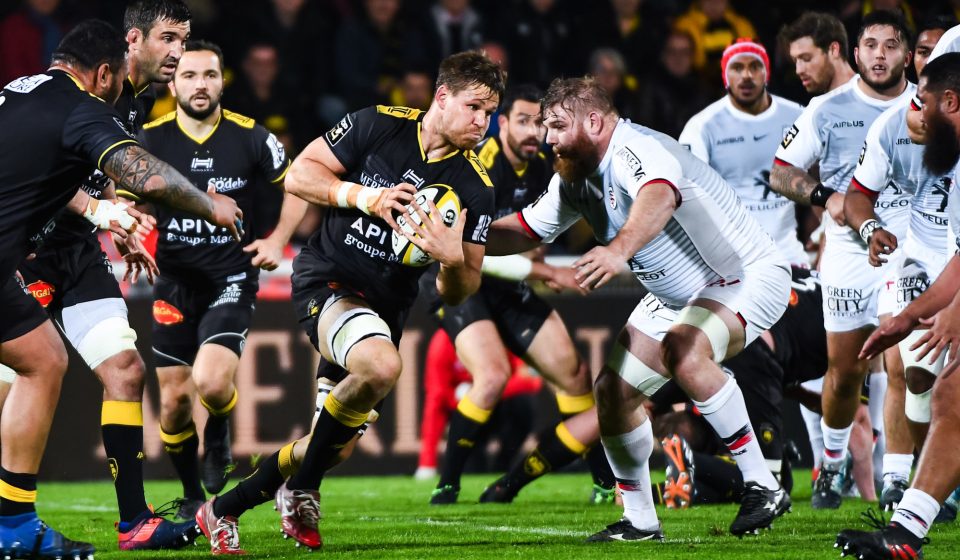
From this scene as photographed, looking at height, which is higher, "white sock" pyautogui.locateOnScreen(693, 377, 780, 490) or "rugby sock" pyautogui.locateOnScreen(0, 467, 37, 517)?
"white sock" pyautogui.locateOnScreen(693, 377, 780, 490)

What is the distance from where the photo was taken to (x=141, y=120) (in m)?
7.57

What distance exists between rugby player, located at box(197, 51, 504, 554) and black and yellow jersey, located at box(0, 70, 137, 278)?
1.24 metres

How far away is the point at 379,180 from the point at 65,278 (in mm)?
1897

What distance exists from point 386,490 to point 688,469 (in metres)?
2.96

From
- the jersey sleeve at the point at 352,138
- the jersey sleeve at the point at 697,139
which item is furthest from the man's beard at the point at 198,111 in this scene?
the jersey sleeve at the point at 697,139

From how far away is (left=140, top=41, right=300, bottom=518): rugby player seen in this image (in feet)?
27.2

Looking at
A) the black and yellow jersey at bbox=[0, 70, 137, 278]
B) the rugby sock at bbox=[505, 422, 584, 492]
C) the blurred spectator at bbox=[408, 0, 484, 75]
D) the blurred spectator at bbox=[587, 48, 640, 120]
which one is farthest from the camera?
the blurred spectator at bbox=[408, 0, 484, 75]

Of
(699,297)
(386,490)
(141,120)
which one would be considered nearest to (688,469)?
(699,297)

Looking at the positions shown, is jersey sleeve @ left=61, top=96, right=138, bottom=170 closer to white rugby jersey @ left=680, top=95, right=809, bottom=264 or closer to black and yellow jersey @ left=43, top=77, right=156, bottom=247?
black and yellow jersey @ left=43, top=77, right=156, bottom=247

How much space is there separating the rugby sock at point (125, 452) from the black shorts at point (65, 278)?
2.44ft

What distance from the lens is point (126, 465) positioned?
6.43 metres

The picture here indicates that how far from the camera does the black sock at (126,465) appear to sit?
20.8 feet

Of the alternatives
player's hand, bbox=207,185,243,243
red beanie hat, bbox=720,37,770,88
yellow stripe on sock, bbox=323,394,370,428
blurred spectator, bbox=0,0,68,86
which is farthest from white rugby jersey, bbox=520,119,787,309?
blurred spectator, bbox=0,0,68,86

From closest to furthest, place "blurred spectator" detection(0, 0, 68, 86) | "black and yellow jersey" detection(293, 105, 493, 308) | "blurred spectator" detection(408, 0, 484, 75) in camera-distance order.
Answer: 1. "black and yellow jersey" detection(293, 105, 493, 308)
2. "blurred spectator" detection(0, 0, 68, 86)
3. "blurred spectator" detection(408, 0, 484, 75)
